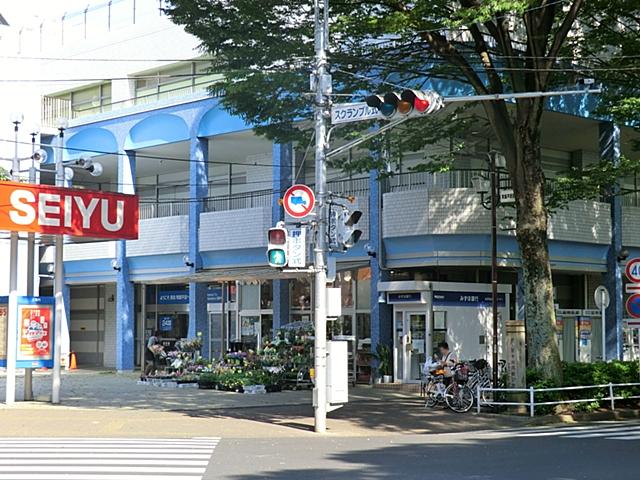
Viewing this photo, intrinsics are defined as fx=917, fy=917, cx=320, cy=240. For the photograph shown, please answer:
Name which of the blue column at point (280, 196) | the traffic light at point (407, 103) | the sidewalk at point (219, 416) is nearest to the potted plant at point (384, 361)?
the sidewalk at point (219, 416)

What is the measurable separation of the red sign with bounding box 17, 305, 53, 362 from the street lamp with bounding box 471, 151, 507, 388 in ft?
36.9

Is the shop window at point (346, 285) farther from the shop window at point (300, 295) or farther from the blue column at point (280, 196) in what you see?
the blue column at point (280, 196)

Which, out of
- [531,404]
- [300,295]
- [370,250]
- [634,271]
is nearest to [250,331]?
[300,295]

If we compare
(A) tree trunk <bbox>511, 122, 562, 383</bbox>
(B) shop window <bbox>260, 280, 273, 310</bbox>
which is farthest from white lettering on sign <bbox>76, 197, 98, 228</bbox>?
(B) shop window <bbox>260, 280, 273, 310</bbox>

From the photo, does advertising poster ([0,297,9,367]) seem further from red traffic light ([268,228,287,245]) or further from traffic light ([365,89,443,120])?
traffic light ([365,89,443,120])

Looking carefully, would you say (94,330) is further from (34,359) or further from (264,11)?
(264,11)

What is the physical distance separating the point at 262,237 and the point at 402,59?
1145cm

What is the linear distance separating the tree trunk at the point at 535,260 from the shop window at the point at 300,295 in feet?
41.0

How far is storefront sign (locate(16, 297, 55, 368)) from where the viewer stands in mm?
22906

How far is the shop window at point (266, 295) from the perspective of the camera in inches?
1362

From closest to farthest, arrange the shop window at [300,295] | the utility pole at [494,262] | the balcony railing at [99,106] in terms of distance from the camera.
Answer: the utility pole at [494,262] < the shop window at [300,295] < the balcony railing at [99,106]

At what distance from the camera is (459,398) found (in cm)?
2125

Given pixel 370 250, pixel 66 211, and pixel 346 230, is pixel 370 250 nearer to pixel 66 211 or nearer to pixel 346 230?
pixel 66 211

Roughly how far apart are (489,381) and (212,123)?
16.6m
